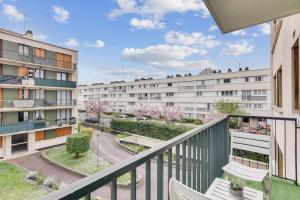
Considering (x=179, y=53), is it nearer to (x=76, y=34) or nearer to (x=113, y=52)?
(x=113, y=52)

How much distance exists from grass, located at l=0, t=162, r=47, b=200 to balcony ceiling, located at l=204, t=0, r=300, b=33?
8.30m

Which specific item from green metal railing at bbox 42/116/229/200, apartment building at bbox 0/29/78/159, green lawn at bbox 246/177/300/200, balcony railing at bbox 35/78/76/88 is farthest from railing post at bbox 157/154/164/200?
balcony railing at bbox 35/78/76/88

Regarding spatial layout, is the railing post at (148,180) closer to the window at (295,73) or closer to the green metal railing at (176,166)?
the green metal railing at (176,166)

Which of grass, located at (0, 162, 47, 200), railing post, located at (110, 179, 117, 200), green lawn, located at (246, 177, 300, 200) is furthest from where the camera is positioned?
grass, located at (0, 162, 47, 200)

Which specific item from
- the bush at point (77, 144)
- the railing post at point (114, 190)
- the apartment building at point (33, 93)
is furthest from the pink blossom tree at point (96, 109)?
the railing post at point (114, 190)

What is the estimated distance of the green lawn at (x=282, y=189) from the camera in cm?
237

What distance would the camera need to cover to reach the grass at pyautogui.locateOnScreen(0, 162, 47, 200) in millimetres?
8696

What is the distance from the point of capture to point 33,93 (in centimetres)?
1445

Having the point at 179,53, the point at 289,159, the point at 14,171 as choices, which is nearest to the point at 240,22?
the point at 289,159

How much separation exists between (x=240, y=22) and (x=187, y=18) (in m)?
38.8

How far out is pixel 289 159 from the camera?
11.4 ft

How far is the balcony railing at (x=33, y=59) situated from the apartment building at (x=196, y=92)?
14.3 m

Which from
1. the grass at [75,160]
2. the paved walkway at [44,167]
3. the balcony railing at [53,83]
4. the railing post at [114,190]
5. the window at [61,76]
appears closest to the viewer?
the railing post at [114,190]

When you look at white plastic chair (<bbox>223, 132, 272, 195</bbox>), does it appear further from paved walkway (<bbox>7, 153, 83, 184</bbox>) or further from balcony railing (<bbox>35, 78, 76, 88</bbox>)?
balcony railing (<bbox>35, 78, 76, 88</bbox>)
